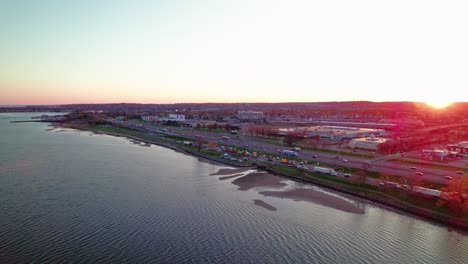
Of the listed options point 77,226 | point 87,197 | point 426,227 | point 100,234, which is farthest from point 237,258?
point 87,197

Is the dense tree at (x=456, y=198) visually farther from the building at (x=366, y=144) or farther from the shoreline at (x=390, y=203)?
the building at (x=366, y=144)

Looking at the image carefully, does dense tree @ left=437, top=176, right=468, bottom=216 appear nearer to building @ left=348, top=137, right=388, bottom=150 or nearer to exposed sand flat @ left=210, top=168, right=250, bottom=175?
exposed sand flat @ left=210, top=168, right=250, bottom=175

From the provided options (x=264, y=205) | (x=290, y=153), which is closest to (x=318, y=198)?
(x=264, y=205)

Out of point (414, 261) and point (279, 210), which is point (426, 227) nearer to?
point (414, 261)

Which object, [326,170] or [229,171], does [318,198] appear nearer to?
[326,170]

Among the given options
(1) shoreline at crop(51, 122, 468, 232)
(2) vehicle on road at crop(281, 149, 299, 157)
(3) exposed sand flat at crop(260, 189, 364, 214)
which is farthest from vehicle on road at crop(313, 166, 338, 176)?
(2) vehicle on road at crop(281, 149, 299, 157)

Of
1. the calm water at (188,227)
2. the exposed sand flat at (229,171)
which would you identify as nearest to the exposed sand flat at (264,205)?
the calm water at (188,227)
